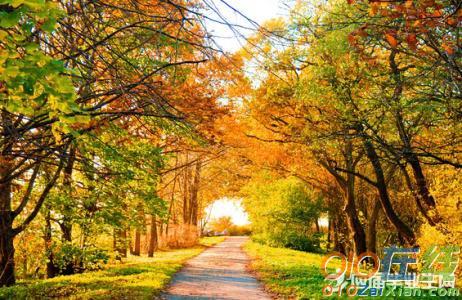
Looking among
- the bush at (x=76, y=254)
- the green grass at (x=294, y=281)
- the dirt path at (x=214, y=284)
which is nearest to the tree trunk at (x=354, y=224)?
the green grass at (x=294, y=281)

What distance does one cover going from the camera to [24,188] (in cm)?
1168

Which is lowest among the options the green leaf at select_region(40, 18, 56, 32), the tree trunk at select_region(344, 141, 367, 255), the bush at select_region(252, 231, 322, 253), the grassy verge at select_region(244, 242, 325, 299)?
the grassy verge at select_region(244, 242, 325, 299)

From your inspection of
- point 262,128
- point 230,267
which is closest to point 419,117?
point 262,128

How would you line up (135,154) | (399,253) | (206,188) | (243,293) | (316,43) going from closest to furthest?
(135,154)
(243,293)
(316,43)
(399,253)
(206,188)

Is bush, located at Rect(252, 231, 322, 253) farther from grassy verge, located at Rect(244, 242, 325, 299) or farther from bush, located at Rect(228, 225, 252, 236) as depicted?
bush, located at Rect(228, 225, 252, 236)

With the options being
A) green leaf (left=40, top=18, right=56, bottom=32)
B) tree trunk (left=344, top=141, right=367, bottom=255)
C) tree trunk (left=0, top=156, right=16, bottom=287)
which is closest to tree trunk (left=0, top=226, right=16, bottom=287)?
tree trunk (left=0, top=156, right=16, bottom=287)

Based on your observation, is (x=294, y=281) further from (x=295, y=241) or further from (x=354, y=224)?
(x=295, y=241)

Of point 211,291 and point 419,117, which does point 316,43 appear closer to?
point 419,117

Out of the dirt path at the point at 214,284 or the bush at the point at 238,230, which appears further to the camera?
the bush at the point at 238,230

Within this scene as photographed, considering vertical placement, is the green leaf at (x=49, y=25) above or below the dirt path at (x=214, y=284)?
above

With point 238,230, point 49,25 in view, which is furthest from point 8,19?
point 238,230

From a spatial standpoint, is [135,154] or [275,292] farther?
[275,292]

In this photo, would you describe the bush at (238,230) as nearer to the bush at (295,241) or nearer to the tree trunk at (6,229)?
the bush at (295,241)

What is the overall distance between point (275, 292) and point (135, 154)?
16.3ft
